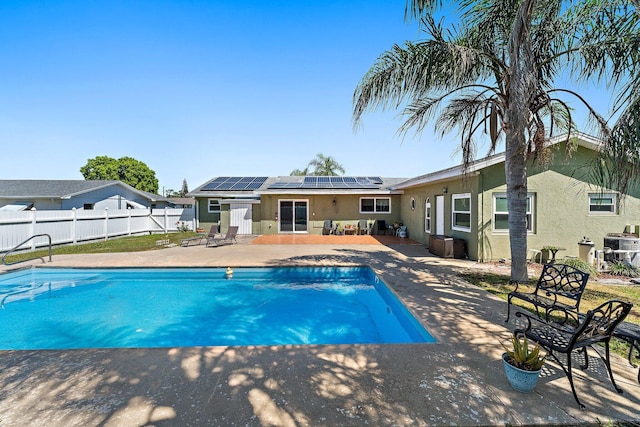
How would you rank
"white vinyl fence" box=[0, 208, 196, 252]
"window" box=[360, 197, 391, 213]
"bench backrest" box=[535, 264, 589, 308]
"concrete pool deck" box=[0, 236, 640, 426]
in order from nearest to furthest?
"concrete pool deck" box=[0, 236, 640, 426]
"bench backrest" box=[535, 264, 589, 308]
"white vinyl fence" box=[0, 208, 196, 252]
"window" box=[360, 197, 391, 213]

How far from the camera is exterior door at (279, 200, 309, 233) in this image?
18.5m

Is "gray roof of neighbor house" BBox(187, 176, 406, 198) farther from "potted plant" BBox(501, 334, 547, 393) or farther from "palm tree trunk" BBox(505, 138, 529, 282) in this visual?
"potted plant" BBox(501, 334, 547, 393)

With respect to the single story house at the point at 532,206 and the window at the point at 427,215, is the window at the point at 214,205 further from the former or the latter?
the window at the point at 427,215

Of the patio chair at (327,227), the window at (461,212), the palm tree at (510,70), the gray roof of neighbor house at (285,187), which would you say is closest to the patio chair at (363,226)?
the patio chair at (327,227)

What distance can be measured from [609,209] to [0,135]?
41.2 metres

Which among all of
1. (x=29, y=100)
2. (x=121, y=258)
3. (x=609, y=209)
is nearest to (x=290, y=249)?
(x=121, y=258)

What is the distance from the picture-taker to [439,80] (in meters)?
7.19

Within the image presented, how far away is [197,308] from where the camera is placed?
714 cm

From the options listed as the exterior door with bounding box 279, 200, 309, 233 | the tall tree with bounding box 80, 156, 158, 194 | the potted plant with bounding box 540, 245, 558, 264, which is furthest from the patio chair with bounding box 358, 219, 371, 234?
the tall tree with bounding box 80, 156, 158, 194

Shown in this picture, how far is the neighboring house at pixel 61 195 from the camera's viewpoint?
19.7 meters

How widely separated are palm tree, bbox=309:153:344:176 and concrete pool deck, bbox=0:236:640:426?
33067mm

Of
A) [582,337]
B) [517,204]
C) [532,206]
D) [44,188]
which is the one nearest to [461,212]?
[532,206]

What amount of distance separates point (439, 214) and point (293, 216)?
30.2 ft

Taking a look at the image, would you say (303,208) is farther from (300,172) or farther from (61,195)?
(300,172)
